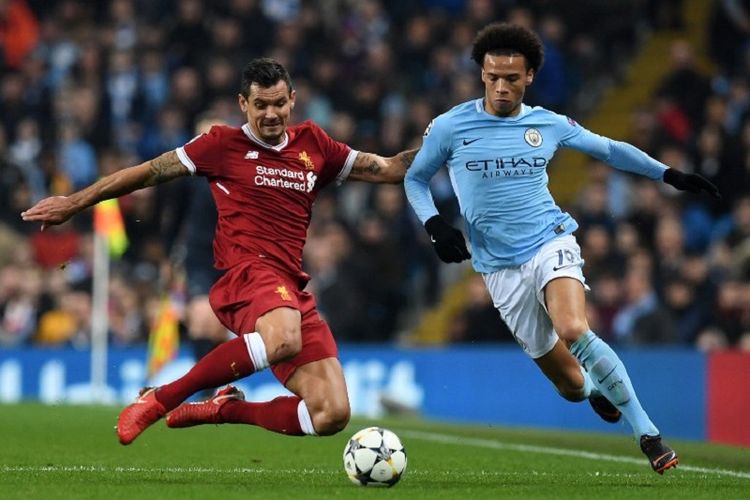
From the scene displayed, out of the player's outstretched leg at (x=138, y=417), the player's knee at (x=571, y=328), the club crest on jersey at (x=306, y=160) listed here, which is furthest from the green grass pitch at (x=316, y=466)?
the club crest on jersey at (x=306, y=160)

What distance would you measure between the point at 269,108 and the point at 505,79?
4.45ft

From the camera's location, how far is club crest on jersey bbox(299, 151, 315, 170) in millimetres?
9219

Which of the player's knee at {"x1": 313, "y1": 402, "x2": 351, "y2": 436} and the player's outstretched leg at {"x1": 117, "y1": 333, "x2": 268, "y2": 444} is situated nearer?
the player's outstretched leg at {"x1": 117, "y1": 333, "x2": 268, "y2": 444}

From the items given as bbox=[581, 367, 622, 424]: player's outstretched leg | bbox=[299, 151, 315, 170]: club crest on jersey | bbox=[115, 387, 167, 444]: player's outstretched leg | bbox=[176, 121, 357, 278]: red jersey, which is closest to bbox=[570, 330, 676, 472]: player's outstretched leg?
bbox=[581, 367, 622, 424]: player's outstretched leg

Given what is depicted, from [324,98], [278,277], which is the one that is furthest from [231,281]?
[324,98]

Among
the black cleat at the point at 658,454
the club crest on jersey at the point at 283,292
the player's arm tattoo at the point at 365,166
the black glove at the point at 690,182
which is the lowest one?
the black cleat at the point at 658,454

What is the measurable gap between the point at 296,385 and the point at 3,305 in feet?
39.8

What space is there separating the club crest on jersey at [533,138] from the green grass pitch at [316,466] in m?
1.87

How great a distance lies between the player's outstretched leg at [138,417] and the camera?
8.55 metres

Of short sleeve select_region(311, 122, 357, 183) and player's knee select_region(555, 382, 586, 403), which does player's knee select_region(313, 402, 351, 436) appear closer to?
short sleeve select_region(311, 122, 357, 183)

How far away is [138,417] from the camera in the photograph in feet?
28.2

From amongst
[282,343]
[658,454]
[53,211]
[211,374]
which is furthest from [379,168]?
[658,454]

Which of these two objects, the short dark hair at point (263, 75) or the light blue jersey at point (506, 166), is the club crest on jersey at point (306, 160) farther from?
the light blue jersey at point (506, 166)

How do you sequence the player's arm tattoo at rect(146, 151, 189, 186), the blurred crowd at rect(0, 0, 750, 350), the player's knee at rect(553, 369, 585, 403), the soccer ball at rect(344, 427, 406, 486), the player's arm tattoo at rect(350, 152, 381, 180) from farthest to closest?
the blurred crowd at rect(0, 0, 750, 350) → the player's knee at rect(553, 369, 585, 403) → the player's arm tattoo at rect(350, 152, 381, 180) → the player's arm tattoo at rect(146, 151, 189, 186) → the soccer ball at rect(344, 427, 406, 486)
